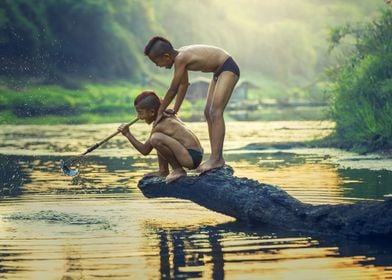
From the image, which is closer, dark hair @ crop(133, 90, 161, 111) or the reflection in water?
the reflection in water

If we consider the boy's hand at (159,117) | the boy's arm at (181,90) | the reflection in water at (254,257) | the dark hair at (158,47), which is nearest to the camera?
the reflection in water at (254,257)

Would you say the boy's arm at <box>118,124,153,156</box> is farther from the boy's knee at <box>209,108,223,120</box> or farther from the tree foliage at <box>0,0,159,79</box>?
the tree foliage at <box>0,0,159,79</box>

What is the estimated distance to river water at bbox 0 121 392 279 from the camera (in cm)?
997

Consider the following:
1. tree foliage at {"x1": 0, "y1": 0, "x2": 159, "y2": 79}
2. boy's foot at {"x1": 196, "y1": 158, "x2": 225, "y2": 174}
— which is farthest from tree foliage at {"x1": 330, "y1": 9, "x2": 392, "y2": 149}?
tree foliage at {"x1": 0, "y1": 0, "x2": 159, "y2": 79}

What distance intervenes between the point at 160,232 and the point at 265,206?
120 cm

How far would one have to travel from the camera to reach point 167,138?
12453mm

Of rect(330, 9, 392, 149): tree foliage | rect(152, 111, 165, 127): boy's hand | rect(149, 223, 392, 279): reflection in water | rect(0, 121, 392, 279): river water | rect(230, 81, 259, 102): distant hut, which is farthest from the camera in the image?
rect(230, 81, 259, 102): distant hut

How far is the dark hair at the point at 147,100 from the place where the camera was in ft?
40.8

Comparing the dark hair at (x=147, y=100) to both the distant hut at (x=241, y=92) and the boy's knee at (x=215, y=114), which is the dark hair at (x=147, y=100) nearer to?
the boy's knee at (x=215, y=114)

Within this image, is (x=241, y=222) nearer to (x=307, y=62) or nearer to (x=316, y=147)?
(x=316, y=147)

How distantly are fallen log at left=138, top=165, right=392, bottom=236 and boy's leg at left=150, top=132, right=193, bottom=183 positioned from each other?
0.11m

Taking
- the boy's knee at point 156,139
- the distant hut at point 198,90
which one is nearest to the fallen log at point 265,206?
the boy's knee at point 156,139

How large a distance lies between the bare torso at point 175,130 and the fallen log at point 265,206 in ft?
1.41

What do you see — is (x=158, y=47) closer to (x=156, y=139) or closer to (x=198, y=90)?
(x=156, y=139)
